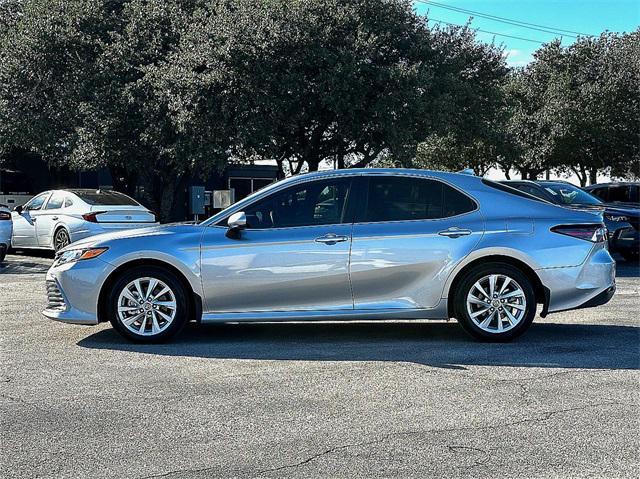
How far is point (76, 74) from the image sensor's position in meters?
26.0

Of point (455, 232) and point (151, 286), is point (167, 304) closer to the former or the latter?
point (151, 286)

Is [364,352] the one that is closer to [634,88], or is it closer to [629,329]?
[629,329]

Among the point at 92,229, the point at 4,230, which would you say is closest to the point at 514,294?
the point at 92,229

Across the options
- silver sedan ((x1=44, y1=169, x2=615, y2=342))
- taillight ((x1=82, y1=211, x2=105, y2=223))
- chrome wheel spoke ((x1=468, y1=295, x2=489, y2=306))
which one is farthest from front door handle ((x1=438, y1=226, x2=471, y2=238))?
taillight ((x1=82, y1=211, x2=105, y2=223))

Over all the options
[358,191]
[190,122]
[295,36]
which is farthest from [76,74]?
[358,191]

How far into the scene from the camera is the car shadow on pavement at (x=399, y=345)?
23.5 ft

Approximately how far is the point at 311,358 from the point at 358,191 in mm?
1752

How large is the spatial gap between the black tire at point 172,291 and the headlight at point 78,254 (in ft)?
1.15

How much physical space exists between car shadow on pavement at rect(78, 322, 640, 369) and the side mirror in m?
1.05

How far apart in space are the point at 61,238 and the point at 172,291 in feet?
34.5

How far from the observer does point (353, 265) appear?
7.75 m

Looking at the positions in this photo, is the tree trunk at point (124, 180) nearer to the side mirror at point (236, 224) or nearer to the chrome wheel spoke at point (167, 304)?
the chrome wheel spoke at point (167, 304)

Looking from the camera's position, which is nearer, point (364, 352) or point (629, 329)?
point (364, 352)

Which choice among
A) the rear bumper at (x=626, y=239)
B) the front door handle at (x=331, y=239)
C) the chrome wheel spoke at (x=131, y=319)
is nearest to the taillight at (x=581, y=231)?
the front door handle at (x=331, y=239)
